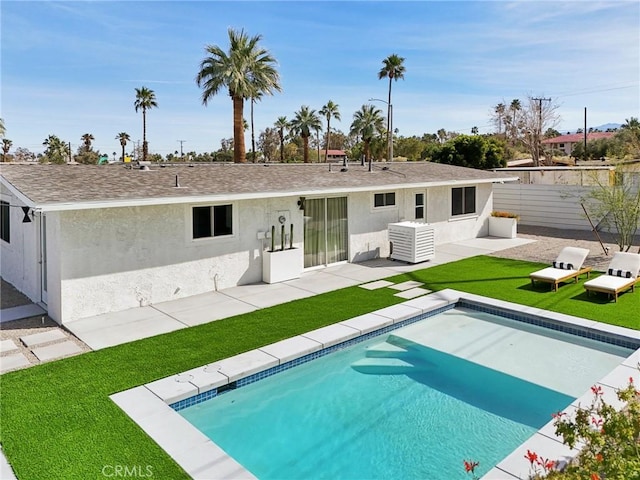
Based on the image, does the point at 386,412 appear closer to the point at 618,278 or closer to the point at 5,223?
the point at 618,278

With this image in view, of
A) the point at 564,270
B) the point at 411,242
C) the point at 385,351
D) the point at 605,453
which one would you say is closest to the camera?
the point at 605,453

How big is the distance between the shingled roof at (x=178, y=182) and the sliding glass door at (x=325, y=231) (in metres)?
0.64

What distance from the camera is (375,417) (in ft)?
21.3

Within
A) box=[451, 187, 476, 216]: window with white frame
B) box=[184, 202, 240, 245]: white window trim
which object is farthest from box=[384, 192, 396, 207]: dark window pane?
box=[184, 202, 240, 245]: white window trim

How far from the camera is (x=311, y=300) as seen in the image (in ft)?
34.9

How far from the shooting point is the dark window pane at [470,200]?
1870cm

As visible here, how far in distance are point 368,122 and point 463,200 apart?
35867 mm

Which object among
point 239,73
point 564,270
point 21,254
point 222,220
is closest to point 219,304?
point 222,220

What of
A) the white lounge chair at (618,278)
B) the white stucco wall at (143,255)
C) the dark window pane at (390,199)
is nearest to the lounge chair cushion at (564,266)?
the white lounge chair at (618,278)

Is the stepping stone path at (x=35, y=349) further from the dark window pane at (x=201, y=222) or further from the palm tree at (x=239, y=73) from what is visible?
the palm tree at (x=239, y=73)

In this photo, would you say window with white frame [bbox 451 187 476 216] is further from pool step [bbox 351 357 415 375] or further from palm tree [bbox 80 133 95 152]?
palm tree [bbox 80 133 95 152]

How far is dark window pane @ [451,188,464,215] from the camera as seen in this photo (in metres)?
18.1

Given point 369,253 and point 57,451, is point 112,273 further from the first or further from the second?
point 369,253

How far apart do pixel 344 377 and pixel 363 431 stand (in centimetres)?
153
